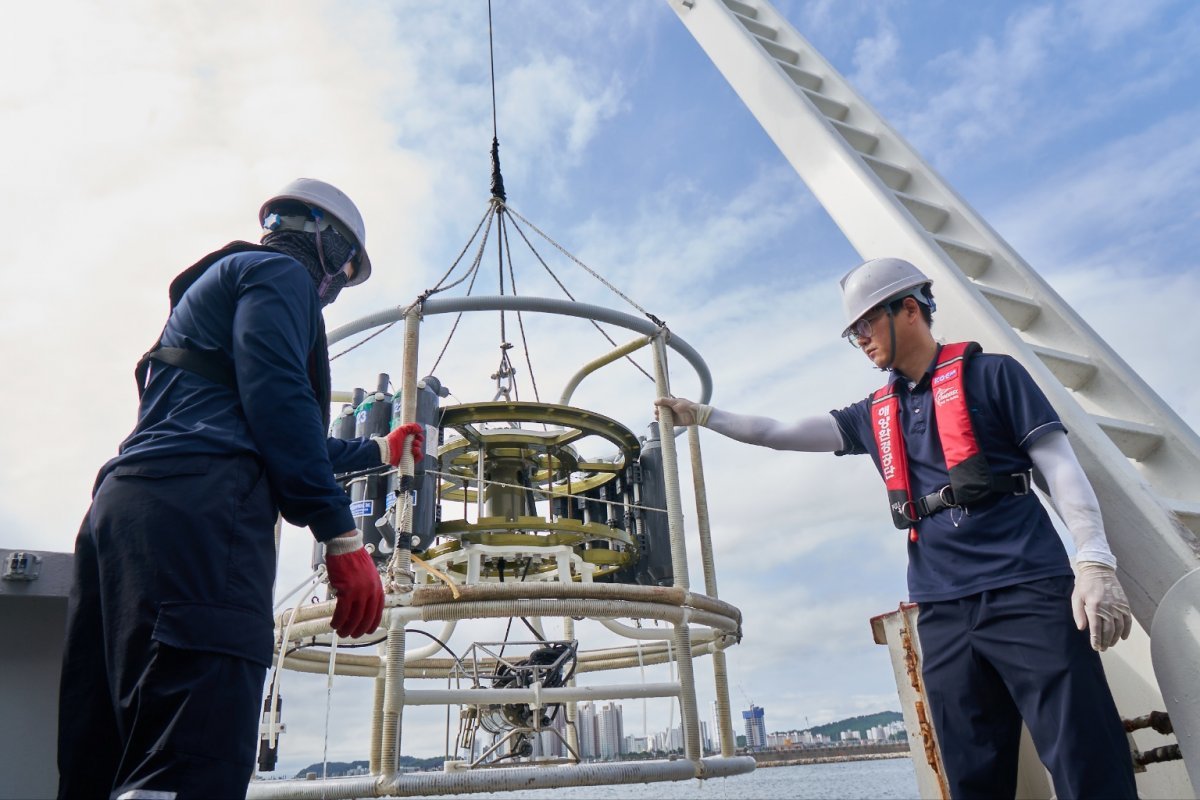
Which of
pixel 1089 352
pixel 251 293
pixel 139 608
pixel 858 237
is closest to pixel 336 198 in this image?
pixel 251 293

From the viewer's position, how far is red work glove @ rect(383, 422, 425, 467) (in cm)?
362

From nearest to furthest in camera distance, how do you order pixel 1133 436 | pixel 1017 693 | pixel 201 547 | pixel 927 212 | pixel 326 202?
pixel 201 547
pixel 1017 693
pixel 326 202
pixel 1133 436
pixel 927 212

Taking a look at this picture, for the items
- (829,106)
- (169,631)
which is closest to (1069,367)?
(829,106)

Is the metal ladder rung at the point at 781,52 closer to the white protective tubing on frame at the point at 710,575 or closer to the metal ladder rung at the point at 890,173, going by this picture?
the metal ladder rung at the point at 890,173

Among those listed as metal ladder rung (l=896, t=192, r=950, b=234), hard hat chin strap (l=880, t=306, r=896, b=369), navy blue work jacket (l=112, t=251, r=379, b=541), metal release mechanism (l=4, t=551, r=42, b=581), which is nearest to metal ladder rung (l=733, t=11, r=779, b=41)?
metal ladder rung (l=896, t=192, r=950, b=234)

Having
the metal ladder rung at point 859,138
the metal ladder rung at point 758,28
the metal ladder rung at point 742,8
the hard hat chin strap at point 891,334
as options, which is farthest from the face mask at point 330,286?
the metal ladder rung at point 742,8

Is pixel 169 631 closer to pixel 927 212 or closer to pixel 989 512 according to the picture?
pixel 989 512

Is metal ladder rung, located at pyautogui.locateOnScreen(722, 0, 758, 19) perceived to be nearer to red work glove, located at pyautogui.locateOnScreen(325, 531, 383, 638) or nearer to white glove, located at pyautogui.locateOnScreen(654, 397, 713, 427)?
white glove, located at pyautogui.locateOnScreen(654, 397, 713, 427)

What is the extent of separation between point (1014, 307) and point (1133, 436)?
2.86ft

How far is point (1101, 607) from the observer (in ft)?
7.38

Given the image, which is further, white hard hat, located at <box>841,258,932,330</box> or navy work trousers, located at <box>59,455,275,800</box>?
white hard hat, located at <box>841,258,932,330</box>

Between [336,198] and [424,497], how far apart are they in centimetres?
219

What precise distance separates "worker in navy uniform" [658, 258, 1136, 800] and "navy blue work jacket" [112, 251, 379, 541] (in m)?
1.93

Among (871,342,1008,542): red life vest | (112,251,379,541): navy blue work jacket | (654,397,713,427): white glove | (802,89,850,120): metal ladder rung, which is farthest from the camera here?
(802,89,850,120): metal ladder rung
